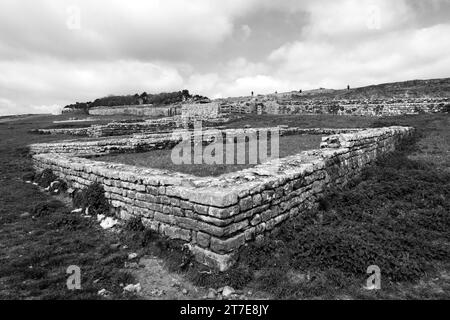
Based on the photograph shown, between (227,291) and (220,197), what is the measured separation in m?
1.34

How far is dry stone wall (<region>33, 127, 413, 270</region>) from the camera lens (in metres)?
4.87

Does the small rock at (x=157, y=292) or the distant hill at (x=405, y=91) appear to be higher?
the distant hill at (x=405, y=91)

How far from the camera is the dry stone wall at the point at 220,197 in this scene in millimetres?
4867

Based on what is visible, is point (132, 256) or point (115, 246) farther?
point (115, 246)

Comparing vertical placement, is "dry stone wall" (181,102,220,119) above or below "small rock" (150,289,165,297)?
above

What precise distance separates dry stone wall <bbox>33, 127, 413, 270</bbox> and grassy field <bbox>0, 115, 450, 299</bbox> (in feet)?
0.93

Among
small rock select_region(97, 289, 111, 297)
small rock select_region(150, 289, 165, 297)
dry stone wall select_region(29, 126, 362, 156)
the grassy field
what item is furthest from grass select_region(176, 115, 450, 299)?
dry stone wall select_region(29, 126, 362, 156)

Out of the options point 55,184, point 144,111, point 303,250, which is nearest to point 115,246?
point 303,250

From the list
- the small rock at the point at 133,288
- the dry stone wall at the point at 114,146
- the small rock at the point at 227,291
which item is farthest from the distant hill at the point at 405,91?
the small rock at the point at 133,288

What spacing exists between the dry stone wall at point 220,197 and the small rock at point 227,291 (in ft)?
1.28

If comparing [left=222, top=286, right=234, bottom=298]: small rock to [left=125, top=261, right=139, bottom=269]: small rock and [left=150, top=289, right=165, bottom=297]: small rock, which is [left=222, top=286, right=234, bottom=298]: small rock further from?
[left=125, top=261, right=139, bottom=269]: small rock

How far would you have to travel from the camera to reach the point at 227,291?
14.2 ft

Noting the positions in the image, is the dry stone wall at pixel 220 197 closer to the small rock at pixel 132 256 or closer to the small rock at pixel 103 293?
the small rock at pixel 132 256

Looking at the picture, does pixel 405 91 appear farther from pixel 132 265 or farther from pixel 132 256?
pixel 132 265
